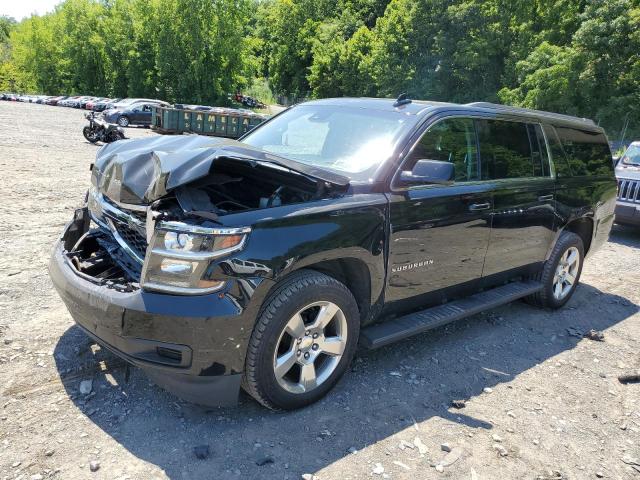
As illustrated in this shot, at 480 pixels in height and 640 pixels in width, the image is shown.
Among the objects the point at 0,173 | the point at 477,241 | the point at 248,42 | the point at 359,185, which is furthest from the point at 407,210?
the point at 248,42

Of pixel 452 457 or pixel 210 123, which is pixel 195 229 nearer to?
pixel 452 457

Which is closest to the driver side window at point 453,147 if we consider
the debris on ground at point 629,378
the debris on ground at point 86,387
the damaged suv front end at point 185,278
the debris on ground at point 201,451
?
the damaged suv front end at point 185,278

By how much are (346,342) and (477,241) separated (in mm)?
1493

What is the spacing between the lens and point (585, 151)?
216 inches

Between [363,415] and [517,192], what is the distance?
2395 mm

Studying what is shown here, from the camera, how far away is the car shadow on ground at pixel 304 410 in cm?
282

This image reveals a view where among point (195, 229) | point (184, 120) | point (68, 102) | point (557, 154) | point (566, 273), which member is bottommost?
point (566, 273)

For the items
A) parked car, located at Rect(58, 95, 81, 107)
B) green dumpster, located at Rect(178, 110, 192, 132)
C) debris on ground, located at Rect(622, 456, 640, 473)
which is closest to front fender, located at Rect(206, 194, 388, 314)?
debris on ground, located at Rect(622, 456, 640, 473)

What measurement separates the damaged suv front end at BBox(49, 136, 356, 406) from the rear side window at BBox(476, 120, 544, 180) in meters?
1.66

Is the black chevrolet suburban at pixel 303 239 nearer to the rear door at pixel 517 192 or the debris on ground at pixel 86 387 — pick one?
the rear door at pixel 517 192

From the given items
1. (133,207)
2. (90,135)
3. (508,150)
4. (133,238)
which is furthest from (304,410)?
(90,135)

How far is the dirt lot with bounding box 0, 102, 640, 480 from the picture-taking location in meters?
2.78

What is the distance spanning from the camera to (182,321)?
8.77ft

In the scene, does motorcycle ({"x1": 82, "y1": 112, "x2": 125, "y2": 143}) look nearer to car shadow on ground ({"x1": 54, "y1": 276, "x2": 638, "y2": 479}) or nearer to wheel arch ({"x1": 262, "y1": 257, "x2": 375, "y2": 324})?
car shadow on ground ({"x1": 54, "y1": 276, "x2": 638, "y2": 479})
